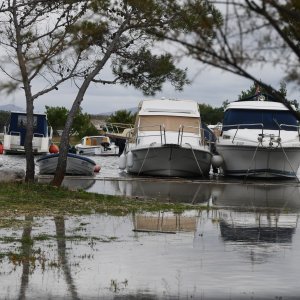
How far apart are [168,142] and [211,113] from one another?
68.7 m

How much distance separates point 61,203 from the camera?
17.6 m

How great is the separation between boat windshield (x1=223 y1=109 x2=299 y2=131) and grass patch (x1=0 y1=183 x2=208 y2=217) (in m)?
13.4

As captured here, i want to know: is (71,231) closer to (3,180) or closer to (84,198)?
(84,198)

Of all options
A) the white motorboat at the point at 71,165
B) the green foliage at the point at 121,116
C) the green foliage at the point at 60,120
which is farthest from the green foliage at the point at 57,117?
the white motorboat at the point at 71,165

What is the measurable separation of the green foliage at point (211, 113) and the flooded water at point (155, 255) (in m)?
77.5

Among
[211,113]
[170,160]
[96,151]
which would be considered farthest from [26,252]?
[211,113]

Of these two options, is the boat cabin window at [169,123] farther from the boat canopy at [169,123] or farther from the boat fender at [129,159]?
the boat fender at [129,159]

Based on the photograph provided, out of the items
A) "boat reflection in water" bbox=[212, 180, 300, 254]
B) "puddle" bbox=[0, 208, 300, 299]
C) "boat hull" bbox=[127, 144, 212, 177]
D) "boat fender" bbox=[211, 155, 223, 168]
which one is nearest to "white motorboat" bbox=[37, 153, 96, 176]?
"boat hull" bbox=[127, 144, 212, 177]

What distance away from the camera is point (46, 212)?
52.3 ft

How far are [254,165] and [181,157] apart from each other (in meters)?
2.57

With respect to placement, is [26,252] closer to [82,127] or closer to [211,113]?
[82,127]

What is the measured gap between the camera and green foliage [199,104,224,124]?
9553cm

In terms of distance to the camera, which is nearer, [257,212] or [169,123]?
[257,212]

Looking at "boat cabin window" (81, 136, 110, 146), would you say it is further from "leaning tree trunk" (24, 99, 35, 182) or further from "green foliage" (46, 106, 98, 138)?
"leaning tree trunk" (24, 99, 35, 182)
